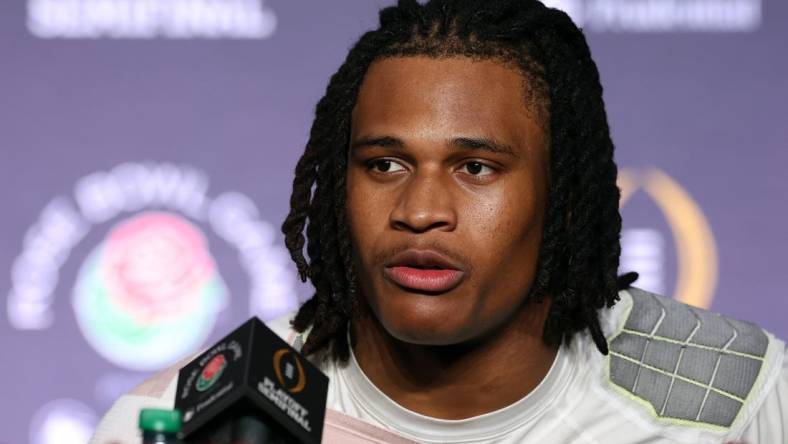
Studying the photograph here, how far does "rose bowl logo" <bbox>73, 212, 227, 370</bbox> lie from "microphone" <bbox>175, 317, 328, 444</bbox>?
5.22 ft

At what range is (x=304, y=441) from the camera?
1420 mm

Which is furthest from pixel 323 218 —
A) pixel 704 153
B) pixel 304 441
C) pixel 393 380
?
pixel 704 153

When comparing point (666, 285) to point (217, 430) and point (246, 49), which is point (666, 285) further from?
point (217, 430)

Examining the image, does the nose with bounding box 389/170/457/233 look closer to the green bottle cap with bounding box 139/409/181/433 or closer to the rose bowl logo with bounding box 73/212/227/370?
the green bottle cap with bounding box 139/409/181/433

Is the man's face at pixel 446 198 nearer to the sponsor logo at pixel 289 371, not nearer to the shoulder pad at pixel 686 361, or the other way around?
the shoulder pad at pixel 686 361

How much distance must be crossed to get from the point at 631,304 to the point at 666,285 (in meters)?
0.75

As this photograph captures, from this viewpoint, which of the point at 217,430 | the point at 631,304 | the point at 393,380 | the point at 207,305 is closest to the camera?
the point at 217,430

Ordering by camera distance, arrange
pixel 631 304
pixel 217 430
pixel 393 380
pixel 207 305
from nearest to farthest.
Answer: pixel 217 430 → pixel 393 380 → pixel 631 304 → pixel 207 305

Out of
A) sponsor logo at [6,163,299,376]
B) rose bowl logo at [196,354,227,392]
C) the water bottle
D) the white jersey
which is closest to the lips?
the white jersey

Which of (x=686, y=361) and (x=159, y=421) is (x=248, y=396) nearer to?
(x=159, y=421)

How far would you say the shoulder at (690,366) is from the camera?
220 cm

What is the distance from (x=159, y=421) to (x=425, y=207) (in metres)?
0.75

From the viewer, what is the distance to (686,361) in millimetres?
2262

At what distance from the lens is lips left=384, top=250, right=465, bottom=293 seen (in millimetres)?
1939
